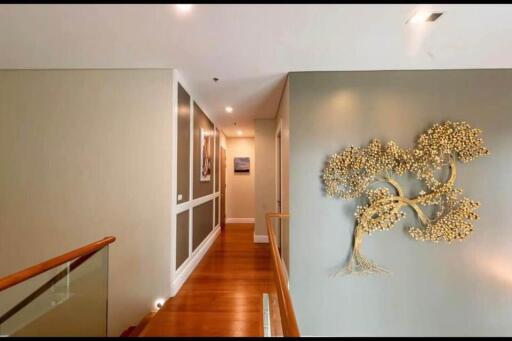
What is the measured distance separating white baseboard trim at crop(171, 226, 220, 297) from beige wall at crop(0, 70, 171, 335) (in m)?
0.16

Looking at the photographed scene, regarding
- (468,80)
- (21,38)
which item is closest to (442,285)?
(468,80)

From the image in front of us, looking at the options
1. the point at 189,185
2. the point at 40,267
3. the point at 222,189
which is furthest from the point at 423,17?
the point at 222,189

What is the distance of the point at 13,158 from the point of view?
105 inches

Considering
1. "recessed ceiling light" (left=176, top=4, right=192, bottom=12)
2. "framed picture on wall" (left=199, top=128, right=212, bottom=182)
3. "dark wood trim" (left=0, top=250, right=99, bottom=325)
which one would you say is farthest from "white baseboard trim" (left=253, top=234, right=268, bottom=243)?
"recessed ceiling light" (left=176, top=4, right=192, bottom=12)

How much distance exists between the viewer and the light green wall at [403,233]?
2.62 meters

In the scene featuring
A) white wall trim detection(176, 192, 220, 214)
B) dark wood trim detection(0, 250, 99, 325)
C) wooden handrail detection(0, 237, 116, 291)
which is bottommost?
dark wood trim detection(0, 250, 99, 325)

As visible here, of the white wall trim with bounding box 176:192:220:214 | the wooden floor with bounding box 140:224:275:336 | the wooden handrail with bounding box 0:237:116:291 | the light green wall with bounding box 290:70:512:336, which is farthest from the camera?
the white wall trim with bounding box 176:192:220:214

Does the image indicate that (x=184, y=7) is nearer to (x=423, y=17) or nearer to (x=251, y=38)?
(x=251, y=38)

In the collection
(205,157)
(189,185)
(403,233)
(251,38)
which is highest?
(251,38)

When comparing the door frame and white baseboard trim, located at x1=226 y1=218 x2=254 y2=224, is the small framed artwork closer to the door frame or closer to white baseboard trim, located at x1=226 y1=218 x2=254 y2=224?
the door frame

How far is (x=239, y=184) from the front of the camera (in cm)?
704

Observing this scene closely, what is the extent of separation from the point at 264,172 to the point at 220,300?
2.74 m

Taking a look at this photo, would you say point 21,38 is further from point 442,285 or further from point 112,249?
point 442,285

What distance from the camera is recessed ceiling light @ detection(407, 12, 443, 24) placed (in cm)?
175
